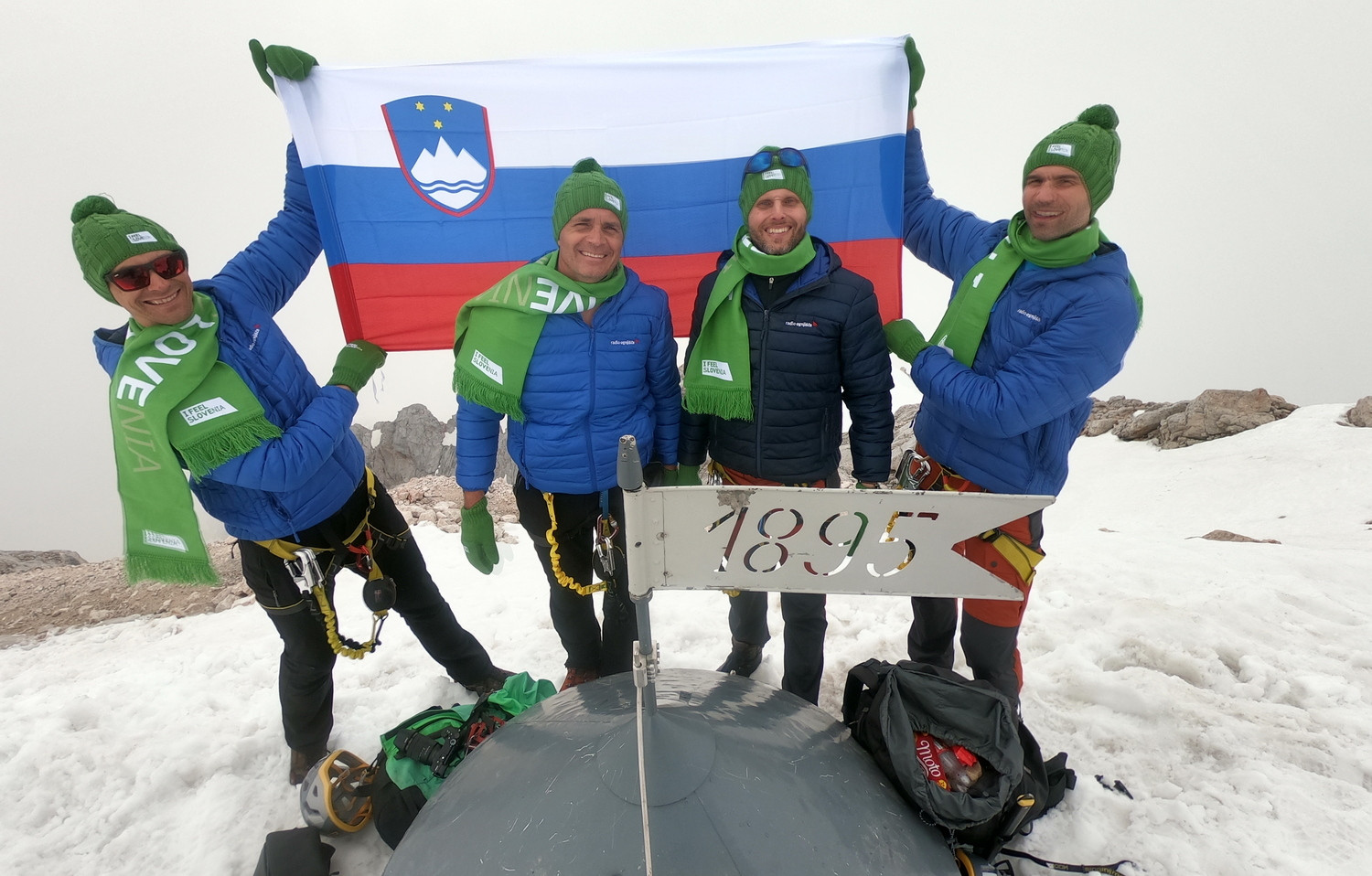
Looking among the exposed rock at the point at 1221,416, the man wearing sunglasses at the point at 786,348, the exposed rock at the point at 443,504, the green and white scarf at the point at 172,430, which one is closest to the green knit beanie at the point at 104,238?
the green and white scarf at the point at 172,430

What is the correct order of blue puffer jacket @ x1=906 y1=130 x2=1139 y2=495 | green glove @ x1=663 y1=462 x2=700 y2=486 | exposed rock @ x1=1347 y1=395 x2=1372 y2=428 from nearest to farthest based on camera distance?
1. blue puffer jacket @ x1=906 y1=130 x2=1139 y2=495
2. green glove @ x1=663 y1=462 x2=700 y2=486
3. exposed rock @ x1=1347 y1=395 x2=1372 y2=428

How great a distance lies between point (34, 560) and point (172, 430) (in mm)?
10309

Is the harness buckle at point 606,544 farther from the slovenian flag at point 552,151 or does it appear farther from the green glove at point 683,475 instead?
the slovenian flag at point 552,151

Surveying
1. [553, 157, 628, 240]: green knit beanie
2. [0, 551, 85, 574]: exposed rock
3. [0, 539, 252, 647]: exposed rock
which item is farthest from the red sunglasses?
[0, 551, 85, 574]: exposed rock

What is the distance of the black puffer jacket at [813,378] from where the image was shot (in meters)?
2.46

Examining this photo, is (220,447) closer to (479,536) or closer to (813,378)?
(479,536)

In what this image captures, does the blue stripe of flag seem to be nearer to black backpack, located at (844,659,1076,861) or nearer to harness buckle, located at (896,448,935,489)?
harness buckle, located at (896,448,935,489)

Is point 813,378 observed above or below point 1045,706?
above

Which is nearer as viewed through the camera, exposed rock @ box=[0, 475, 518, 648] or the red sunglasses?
the red sunglasses

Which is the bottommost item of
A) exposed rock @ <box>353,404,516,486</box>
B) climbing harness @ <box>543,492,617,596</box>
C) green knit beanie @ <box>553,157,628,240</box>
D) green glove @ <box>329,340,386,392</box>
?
exposed rock @ <box>353,404,516,486</box>

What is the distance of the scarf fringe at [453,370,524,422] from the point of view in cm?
250

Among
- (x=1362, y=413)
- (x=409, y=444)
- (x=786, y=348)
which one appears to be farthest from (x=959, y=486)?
(x=409, y=444)

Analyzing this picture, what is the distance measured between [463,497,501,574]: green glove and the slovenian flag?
125 centimetres

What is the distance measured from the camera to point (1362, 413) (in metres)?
11.6
